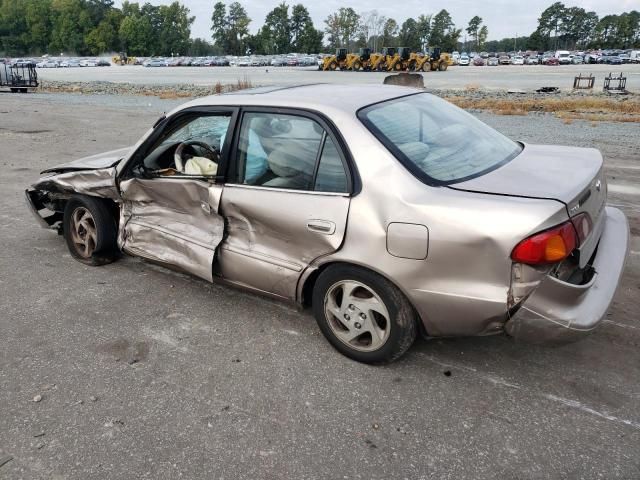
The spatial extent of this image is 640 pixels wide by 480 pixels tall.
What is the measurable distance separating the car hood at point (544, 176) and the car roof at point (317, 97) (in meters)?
0.89

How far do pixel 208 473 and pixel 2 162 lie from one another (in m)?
9.46

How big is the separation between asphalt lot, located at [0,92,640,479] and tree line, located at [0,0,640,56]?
434ft

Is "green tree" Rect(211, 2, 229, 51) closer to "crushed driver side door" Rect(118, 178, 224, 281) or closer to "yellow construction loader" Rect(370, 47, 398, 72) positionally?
"yellow construction loader" Rect(370, 47, 398, 72)

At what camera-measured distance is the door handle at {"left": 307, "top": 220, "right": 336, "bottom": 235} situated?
121 inches

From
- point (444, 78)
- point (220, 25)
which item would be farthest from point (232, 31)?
point (444, 78)

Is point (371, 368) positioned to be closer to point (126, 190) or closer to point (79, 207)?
point (126, 190)

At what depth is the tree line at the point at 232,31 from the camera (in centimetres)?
13025

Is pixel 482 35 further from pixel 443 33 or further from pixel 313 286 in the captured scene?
pixel 313 286

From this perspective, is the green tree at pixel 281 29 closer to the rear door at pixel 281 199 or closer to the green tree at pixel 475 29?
the green tree at pixel 475 29

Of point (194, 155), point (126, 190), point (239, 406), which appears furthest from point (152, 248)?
point (239, 406)

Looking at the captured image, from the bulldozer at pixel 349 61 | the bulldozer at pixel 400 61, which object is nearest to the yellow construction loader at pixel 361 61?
the bulldozer at pixel 349 61

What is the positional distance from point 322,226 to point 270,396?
0.99 meters

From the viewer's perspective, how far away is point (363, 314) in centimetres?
311

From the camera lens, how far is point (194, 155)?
13.8 feet
